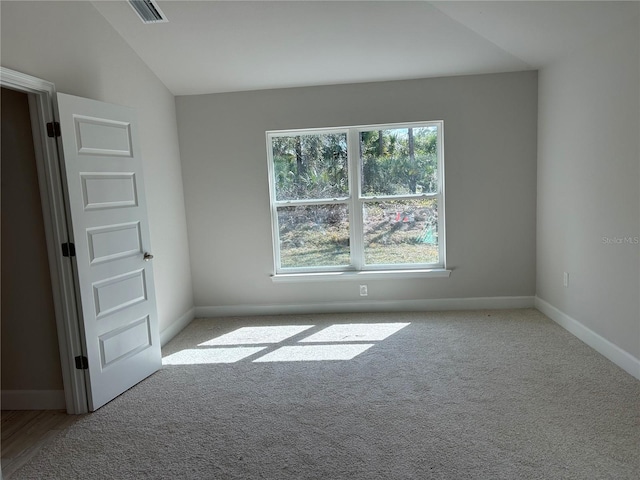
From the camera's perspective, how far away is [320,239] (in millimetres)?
4441

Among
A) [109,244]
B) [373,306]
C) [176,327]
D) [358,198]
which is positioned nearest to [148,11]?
[109,244]

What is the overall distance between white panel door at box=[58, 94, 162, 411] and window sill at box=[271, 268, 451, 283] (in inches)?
59.7

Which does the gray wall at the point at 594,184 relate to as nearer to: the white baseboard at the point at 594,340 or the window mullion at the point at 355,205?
the white baseboard at the point at 594,340

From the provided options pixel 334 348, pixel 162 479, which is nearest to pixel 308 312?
pixel 334 348

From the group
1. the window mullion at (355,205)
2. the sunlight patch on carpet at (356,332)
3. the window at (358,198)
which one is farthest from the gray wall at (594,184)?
the window mullion at (355,205)

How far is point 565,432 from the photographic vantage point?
2191mm

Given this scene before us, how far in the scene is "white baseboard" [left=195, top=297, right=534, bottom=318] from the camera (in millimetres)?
4277

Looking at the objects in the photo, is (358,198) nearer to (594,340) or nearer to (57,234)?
(594,340)

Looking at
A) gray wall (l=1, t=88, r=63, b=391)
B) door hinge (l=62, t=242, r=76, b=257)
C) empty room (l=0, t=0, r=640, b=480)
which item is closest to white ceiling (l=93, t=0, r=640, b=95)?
empty room (l=0, t=0, r=640, b=480)

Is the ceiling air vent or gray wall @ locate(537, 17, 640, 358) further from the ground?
the ceiling air vent

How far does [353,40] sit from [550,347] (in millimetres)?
2926

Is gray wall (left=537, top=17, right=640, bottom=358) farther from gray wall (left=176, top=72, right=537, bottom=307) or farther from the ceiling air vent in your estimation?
the ceiling air vent

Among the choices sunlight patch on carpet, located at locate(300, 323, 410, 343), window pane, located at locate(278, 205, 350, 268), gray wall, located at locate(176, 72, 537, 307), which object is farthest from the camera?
Result: window pane, located at locate(278, 205, 350, 268)

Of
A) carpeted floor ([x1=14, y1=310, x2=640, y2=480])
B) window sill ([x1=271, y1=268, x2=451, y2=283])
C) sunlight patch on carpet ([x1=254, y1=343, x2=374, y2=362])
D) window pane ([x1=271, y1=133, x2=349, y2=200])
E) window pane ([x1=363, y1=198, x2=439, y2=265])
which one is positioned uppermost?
window pane ([x1=271, y1=133, x2=349, y2=200])
